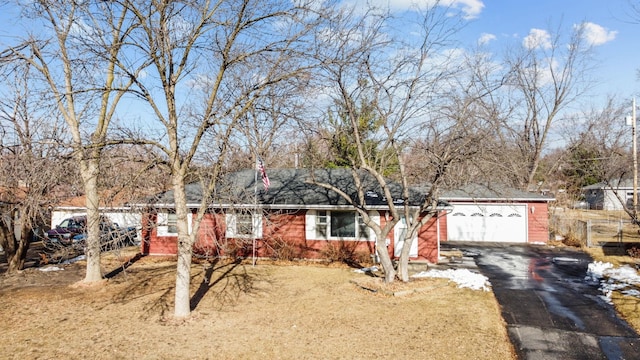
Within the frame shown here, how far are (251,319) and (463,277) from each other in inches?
277

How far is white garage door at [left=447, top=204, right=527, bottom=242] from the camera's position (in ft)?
74.8

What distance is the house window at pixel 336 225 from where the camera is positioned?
16.1 meters

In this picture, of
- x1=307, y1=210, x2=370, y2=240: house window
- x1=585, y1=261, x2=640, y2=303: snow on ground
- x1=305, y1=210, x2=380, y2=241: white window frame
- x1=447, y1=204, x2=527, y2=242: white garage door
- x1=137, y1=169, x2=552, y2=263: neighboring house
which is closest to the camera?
x1=585, y1=261, x2=640, y2=303: snow on ground

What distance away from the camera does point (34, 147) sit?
8977 mm

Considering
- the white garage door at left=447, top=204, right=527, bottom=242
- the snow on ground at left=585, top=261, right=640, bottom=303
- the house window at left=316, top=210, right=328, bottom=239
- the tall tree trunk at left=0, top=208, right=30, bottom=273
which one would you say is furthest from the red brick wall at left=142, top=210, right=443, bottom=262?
the white garage door at left=447, top=204, right=527, bottom=242

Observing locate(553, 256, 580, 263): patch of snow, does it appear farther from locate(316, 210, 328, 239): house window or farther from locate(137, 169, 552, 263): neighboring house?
locate(316, 210, 328, 239): house window

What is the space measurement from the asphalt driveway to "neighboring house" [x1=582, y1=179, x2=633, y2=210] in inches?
1279

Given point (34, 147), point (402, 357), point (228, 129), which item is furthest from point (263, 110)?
point (402, 357)

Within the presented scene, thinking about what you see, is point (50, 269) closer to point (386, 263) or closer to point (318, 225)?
point (318, 225)

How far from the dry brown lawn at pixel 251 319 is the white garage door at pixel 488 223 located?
11853 mm

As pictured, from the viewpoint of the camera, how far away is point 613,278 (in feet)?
42.9

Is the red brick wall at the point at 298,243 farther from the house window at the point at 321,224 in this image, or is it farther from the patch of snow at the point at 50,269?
the patch of snow at the point at 50,269

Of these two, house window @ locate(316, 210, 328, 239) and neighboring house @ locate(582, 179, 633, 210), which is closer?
house window @ locate(316, 210, 328, 239)

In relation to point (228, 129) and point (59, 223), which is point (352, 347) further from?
point (59, 223)
